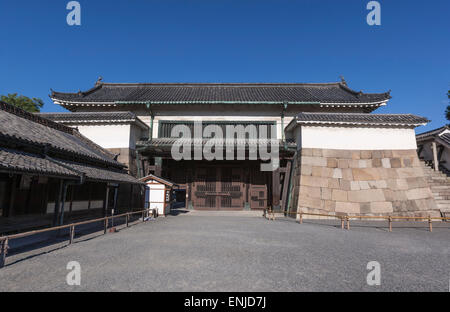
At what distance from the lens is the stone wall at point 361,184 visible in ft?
40.1

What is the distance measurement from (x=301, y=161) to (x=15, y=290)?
1271 cm

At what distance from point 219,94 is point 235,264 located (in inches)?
617

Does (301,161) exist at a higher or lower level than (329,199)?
higher

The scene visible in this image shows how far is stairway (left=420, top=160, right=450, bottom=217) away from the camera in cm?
1243

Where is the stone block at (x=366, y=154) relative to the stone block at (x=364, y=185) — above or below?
above

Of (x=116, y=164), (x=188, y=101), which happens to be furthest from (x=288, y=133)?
(x=116, y=164)

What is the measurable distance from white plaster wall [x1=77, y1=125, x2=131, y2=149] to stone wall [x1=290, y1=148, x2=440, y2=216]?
11160 mm

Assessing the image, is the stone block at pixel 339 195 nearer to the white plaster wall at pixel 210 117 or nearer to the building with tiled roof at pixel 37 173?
the white plaster wall at pixel 210 117

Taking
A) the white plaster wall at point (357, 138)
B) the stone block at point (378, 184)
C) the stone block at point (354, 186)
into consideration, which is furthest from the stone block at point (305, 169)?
the stone block at point (378, 184)

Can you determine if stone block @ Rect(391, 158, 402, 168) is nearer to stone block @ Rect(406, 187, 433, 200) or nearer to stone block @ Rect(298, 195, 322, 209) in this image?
stone block @ Rect(406, 187, 433, 200)

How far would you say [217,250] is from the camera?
588cm

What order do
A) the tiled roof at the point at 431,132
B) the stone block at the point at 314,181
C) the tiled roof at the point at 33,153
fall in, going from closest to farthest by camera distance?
the tiled roof at the point at 33,153
the stone block at the point at 314,181
the tiled roof at the point at 431,132

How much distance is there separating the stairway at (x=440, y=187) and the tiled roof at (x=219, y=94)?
18.6 ft
